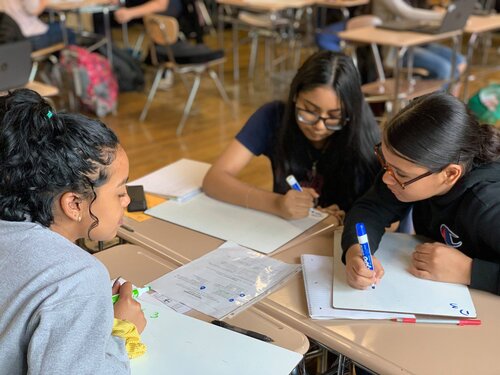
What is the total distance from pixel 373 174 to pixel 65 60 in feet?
11.3

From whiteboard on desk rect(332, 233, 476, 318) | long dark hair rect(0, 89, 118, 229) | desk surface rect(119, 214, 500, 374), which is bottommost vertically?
desk surface rect(119, 214, 500, 374)

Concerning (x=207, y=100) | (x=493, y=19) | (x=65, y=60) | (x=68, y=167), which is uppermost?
(x=68, y=167)

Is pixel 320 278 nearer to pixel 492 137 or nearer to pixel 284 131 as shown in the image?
pixel 492 137

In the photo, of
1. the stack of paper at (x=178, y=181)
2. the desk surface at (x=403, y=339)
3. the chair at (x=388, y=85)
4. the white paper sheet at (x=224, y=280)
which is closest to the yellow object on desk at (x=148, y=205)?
the stack of paper at (x=178, y=181)

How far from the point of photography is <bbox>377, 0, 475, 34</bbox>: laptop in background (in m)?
3.66

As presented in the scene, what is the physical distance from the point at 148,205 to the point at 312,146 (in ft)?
1.79

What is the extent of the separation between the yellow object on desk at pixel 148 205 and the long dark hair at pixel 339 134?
15.9 inches

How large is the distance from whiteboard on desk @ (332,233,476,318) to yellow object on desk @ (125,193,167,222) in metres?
0.58

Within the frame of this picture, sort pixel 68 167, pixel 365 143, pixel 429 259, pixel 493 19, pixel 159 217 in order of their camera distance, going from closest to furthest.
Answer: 1. pixel 68 167
2. pixel 429 259
3. pixel 159 217
4. pixel 365 143
5. pixel 493 19

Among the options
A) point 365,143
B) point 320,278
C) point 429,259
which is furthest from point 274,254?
point 365,143

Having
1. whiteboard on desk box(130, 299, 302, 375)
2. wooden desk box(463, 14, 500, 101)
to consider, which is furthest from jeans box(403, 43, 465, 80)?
whiteboard on desk box(130, 299, 302, 375)

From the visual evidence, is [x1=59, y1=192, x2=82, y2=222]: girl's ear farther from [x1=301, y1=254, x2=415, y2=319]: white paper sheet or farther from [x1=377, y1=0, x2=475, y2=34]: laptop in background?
[x1=377, y1=0, x2=475, y2=34]: laptop in background

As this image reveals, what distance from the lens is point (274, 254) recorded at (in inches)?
57.2

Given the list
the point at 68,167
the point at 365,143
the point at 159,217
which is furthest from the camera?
the point at 365,143
